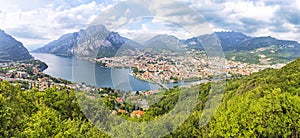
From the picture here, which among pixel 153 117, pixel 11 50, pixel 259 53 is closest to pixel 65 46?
pixel 11 50

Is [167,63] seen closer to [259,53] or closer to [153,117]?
[153,117]

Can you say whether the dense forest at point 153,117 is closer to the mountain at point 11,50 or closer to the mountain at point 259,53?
the mountain at point 259,53

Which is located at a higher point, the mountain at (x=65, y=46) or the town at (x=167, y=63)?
the mountain at (x=65, y=46)

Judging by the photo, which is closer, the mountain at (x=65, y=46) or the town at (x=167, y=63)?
the town at (x=167, y=63)

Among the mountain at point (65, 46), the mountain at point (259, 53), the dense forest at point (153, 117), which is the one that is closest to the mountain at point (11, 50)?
the mountain at point (65, 46)

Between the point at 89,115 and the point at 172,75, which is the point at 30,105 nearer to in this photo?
the point at 89,115

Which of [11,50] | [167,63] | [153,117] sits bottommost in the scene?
[153,117]

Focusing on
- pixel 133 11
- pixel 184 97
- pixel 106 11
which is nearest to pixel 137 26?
pixel 133 11

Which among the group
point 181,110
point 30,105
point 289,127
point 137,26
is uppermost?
point 137,26

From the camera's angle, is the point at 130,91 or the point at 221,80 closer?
the point at 130,91
